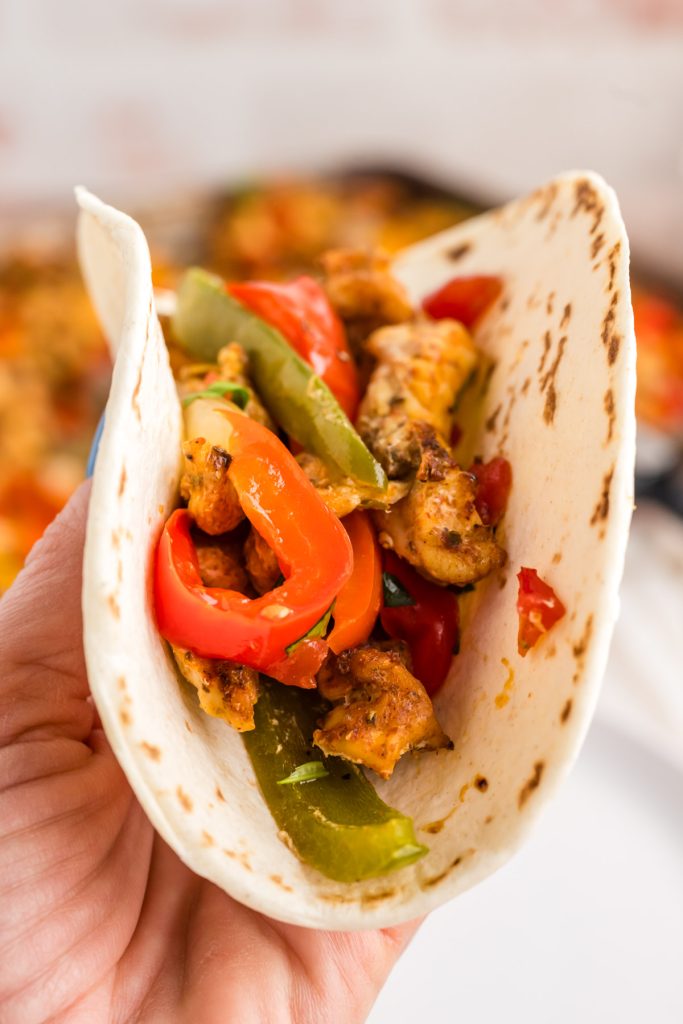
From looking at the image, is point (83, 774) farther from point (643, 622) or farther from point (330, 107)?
point (330, 107)

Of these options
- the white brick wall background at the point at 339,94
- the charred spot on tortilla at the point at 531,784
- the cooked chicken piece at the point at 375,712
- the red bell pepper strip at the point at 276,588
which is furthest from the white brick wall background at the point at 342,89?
the charred spot on tortilla at the point at 531,784

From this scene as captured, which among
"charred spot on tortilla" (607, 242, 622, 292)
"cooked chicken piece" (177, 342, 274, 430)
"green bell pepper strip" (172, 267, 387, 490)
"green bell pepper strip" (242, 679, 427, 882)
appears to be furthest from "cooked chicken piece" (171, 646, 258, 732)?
"charred spot on tortilla" (607, 242, 622, 292)

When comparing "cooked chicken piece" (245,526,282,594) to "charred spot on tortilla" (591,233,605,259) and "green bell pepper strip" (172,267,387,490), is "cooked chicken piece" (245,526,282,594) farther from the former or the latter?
"charred spot on tortilla" (591,233,605,259)

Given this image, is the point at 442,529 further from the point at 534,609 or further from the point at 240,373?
the point at 240,373

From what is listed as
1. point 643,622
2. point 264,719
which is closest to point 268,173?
point 643,622

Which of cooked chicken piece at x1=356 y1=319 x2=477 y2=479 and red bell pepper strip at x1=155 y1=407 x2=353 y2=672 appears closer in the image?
red bell pepper strip at x1=155 y1=407 x2=353 y2=672

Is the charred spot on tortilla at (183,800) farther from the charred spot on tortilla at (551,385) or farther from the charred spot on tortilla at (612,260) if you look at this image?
the charred spot on tortilla at (612,260)

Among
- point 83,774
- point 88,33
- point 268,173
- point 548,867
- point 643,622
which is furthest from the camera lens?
point 88,33
